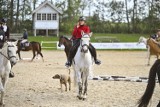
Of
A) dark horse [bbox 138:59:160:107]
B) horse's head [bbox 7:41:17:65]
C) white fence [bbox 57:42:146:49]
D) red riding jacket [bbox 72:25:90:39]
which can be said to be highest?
red riding jacket [bbox 72:25:90:39]

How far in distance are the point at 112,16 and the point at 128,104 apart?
65.1m

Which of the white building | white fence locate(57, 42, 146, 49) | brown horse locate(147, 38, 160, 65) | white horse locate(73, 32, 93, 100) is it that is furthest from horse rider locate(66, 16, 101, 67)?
the white building

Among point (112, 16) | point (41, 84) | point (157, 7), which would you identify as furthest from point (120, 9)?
point (41, 84)

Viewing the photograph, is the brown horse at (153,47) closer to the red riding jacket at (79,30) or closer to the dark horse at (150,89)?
the red riding jacket at (79,30)

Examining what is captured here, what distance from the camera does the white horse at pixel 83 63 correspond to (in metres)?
11.1

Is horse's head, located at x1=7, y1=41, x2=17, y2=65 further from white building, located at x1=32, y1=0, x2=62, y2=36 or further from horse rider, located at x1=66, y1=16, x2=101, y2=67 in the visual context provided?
white building, located at x1=32, y1=0, x2=62, y2=36

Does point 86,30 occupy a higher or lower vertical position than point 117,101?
higher

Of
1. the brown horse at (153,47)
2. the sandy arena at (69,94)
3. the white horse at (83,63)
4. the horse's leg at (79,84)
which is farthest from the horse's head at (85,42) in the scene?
the brown horse at (153,47)

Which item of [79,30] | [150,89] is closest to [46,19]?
[79,30]

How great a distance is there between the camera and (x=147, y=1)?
2862 inches

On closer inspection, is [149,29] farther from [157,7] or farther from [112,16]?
[112,16]

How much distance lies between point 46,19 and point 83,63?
5553cm

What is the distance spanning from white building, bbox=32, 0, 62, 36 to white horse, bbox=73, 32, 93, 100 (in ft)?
174

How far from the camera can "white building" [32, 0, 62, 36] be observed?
214 feet
